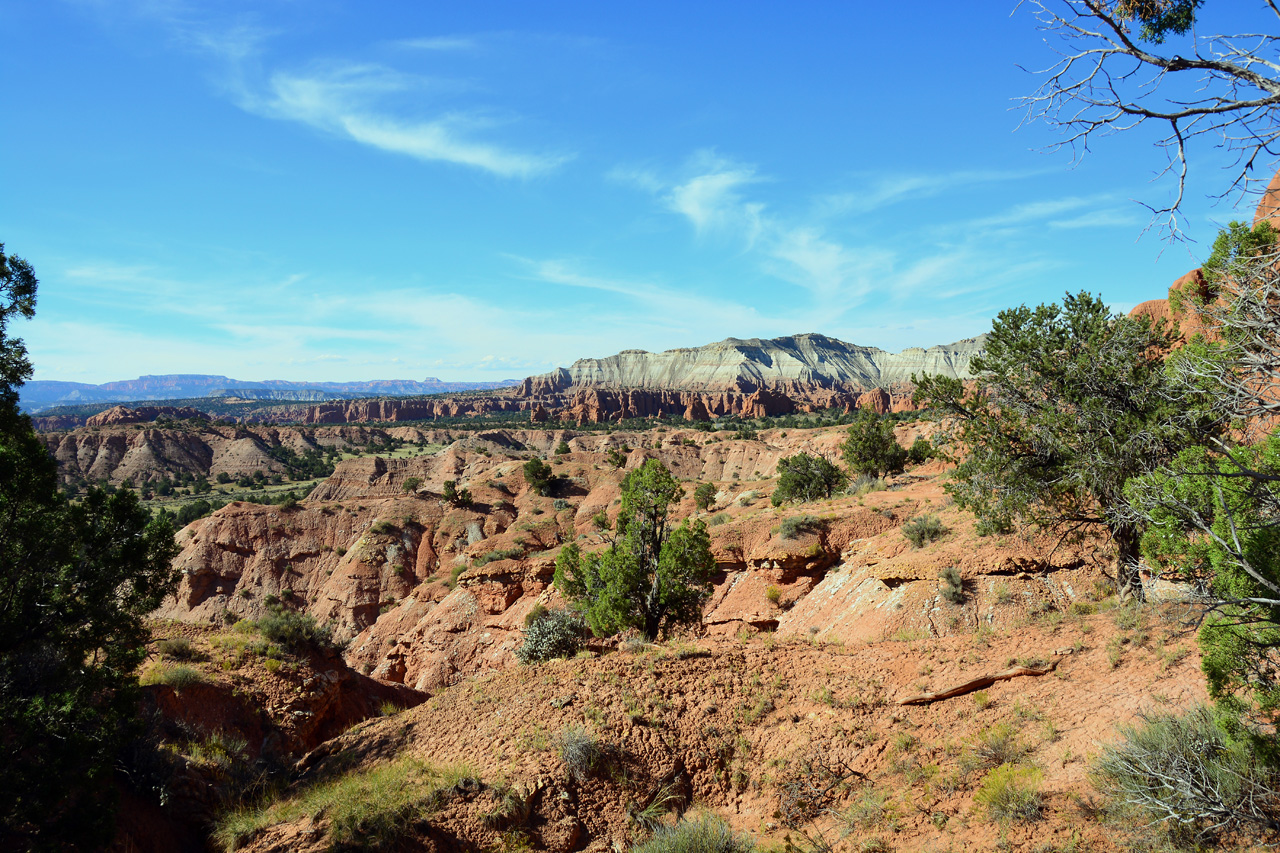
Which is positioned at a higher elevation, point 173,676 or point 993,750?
point 993,750

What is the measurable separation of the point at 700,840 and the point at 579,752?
2.32m

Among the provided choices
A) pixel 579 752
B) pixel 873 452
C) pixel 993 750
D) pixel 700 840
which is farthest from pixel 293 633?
pixel 873 452

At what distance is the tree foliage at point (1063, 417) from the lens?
33.4 feet

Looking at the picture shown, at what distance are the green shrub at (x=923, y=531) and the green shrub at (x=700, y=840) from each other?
12930 mm

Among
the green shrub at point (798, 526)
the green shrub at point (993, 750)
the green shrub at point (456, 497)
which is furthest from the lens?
the green shrub at point (456, 497)

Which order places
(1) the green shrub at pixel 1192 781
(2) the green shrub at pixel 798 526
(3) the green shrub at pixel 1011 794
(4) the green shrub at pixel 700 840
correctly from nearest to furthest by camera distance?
(1) the green shrub at pixel 1192 781 → (3) the green shrub at pixel 1011 794 → (4) the green shrub at pixel 700 840 → (2) the green shrub at pixel 798 526

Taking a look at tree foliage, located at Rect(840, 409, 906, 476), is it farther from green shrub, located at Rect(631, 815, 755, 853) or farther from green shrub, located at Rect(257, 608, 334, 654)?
green shrub, located at Rect(631, 815, 755, 853)

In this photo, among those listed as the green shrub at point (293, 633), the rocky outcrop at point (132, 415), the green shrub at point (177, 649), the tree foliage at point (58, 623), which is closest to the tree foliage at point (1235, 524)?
the tree foliage at point (58, 623)

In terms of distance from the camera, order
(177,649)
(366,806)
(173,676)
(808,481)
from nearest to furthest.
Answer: (366,806), (173,676), (177,649), (808,481)

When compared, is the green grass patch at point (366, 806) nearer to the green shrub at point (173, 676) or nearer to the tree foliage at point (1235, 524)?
the green shrub at point (173, 676)

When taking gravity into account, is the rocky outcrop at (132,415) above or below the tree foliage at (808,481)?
above

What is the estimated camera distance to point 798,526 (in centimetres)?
2205

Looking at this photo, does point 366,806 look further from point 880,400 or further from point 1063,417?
point 880,400

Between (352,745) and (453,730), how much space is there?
2.40m
